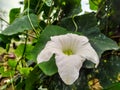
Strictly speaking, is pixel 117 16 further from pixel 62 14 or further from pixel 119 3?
pixel 62 14

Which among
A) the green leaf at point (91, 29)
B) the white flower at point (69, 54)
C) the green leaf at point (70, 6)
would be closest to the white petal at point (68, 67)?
the white flower at point (69, 54)

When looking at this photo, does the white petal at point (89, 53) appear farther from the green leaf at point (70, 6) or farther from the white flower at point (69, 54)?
the green leaf at point (70, 6)

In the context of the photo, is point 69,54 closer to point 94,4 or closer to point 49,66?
point 49,66

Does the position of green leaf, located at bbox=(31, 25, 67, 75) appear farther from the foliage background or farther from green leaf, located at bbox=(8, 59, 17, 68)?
green leaf, located at bbox=(8, 59, 17, 68)

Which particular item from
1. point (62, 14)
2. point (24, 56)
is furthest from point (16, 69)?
point (62, 14)

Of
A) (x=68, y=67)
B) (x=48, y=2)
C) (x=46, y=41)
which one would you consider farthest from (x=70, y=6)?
(x=68, y=67)

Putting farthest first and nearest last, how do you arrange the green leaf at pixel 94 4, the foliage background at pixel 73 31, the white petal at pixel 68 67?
the green leaf at pixel 94 4, the foliage background at pixel 73 31, the white petal at pixel 68 67

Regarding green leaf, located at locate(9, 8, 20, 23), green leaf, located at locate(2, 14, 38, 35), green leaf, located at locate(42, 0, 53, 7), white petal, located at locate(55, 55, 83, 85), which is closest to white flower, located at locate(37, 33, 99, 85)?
white petal, located at locate(55, 55, 83, 85)
